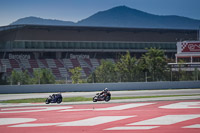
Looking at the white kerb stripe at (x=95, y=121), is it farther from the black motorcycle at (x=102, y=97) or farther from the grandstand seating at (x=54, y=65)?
the grandstand seating at (x=54, y=65)

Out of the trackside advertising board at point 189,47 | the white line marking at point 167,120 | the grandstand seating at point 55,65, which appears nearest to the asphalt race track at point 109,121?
the white line marking at point 167,120

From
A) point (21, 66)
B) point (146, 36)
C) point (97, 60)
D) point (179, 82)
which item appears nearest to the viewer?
point (179, 82)

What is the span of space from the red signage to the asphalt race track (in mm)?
54265

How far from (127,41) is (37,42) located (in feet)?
68.1

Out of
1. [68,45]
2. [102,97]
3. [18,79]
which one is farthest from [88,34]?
[102,97]

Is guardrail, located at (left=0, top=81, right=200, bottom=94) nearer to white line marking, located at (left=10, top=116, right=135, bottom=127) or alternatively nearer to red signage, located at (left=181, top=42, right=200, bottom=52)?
white line marking, located at (left=10, top=116, right=135, bottom=127)

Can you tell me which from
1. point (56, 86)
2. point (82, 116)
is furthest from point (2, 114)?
point (56, 86)

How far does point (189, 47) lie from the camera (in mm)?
78562

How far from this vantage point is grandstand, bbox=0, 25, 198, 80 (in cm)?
7662

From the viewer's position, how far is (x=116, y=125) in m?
18.5

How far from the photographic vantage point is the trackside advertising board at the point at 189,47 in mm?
78000

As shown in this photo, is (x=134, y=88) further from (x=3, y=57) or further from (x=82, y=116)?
(x=3, y=57)

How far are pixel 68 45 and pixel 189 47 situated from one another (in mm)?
24881

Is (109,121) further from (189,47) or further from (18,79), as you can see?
(189,47)
